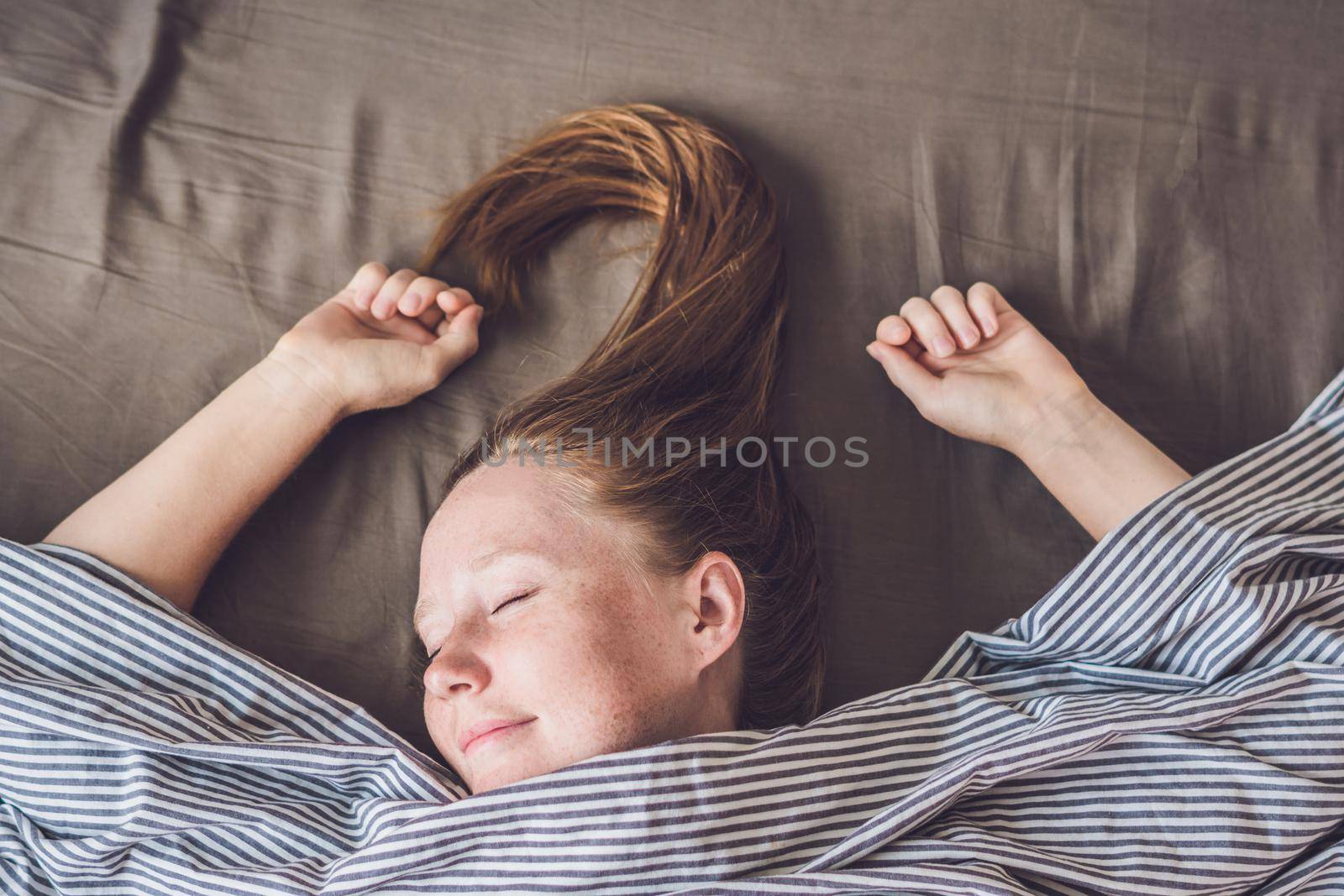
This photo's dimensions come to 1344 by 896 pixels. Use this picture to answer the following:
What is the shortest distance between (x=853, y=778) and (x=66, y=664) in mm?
696

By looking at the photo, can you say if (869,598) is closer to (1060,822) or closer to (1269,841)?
(1060,822)

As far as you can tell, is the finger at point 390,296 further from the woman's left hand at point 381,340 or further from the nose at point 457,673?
the nose at point 457,673

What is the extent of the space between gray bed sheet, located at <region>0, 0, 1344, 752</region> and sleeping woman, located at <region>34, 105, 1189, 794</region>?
0.05m

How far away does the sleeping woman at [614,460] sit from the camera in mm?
805

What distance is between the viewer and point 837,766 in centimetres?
82

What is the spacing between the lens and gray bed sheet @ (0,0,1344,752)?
3.36 ft

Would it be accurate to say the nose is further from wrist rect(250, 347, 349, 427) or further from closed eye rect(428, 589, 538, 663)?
wrist rect(250, 347, 349, 427)

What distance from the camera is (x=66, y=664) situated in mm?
890

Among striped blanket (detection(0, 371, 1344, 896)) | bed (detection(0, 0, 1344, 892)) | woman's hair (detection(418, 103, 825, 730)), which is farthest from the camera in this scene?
bed (detection(0, 0, 1344, 892))

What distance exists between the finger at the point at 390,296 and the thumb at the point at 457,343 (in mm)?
58

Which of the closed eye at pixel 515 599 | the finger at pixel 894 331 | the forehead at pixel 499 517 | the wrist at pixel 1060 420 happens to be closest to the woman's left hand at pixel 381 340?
the forehead at pixel 499 517

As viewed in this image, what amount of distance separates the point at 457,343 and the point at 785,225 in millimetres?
381

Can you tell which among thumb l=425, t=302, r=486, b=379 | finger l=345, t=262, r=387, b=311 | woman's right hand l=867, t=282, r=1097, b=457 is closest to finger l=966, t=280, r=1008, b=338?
woman's right hand l=867, t=282, r=1097, b=457

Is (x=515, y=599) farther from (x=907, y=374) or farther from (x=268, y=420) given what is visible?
(x=907, y=374)
